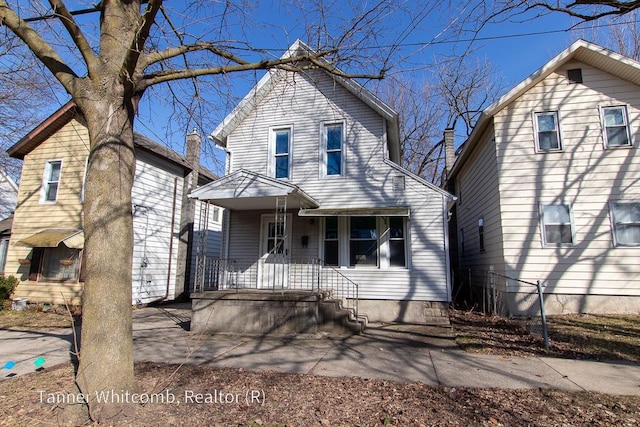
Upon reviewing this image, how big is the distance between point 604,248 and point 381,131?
666 centimetres

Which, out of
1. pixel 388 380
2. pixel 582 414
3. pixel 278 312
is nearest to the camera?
pixel 582 414

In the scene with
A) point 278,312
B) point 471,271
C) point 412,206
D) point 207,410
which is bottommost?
point 207,410

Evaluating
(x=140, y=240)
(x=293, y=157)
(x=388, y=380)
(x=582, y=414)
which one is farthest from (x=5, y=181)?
(x=582, y=414)

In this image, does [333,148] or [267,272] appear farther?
[333,148]

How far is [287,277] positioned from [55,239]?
7.14 meters

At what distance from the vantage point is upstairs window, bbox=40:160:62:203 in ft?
40.0

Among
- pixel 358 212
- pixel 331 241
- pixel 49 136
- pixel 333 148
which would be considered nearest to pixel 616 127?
pixel 358 212

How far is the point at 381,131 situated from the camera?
405 inches

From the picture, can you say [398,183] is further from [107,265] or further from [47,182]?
[47,182]

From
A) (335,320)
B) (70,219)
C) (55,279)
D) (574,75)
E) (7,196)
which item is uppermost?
(574,75)

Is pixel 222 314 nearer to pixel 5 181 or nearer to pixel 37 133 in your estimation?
pixel 37 133

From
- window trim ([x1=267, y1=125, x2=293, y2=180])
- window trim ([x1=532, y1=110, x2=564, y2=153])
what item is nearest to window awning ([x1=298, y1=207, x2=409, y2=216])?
window trim ([x1=267, y1=125, x2=293, y2=180])

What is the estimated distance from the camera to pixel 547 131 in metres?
10.2

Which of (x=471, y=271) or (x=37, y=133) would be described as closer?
(x=37, y=133)
